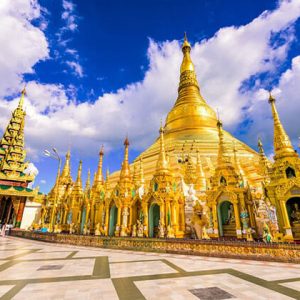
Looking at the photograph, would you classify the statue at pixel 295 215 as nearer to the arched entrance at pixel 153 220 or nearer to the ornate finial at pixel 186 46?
the arched entrance at pixel 153 220

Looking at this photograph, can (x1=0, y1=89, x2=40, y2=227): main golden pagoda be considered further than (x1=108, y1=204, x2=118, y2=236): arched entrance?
Yes

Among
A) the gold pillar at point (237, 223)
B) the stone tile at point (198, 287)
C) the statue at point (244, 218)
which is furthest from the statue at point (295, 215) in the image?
the stone tile at point (198, 287)

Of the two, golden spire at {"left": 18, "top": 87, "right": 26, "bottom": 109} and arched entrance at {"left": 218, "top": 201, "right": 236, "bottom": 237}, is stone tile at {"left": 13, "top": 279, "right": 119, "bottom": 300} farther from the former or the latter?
golden spire at {"left": 18, "top": 87, "right": 26, "bottom": 109}

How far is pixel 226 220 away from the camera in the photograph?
1502cm

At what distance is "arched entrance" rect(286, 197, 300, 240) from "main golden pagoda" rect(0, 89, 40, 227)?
37611 mm

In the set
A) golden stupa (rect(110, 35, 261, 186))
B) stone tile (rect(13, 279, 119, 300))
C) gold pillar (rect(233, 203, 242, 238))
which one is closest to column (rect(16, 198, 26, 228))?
golden stupa (rect(110, 35, 261, 186))

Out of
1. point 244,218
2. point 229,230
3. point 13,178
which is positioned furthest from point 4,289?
point 13,178

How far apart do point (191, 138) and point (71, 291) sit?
99.7ft

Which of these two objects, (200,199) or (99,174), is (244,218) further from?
(99,174)

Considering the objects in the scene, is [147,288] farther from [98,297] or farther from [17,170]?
[17,170]

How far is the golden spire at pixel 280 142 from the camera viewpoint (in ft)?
42.2

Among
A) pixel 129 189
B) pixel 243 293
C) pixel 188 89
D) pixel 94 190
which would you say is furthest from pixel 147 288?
pixel 188 89

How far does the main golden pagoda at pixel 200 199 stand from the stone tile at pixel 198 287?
6219 millimetres

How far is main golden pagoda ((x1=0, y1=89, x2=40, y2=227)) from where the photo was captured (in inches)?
1372
